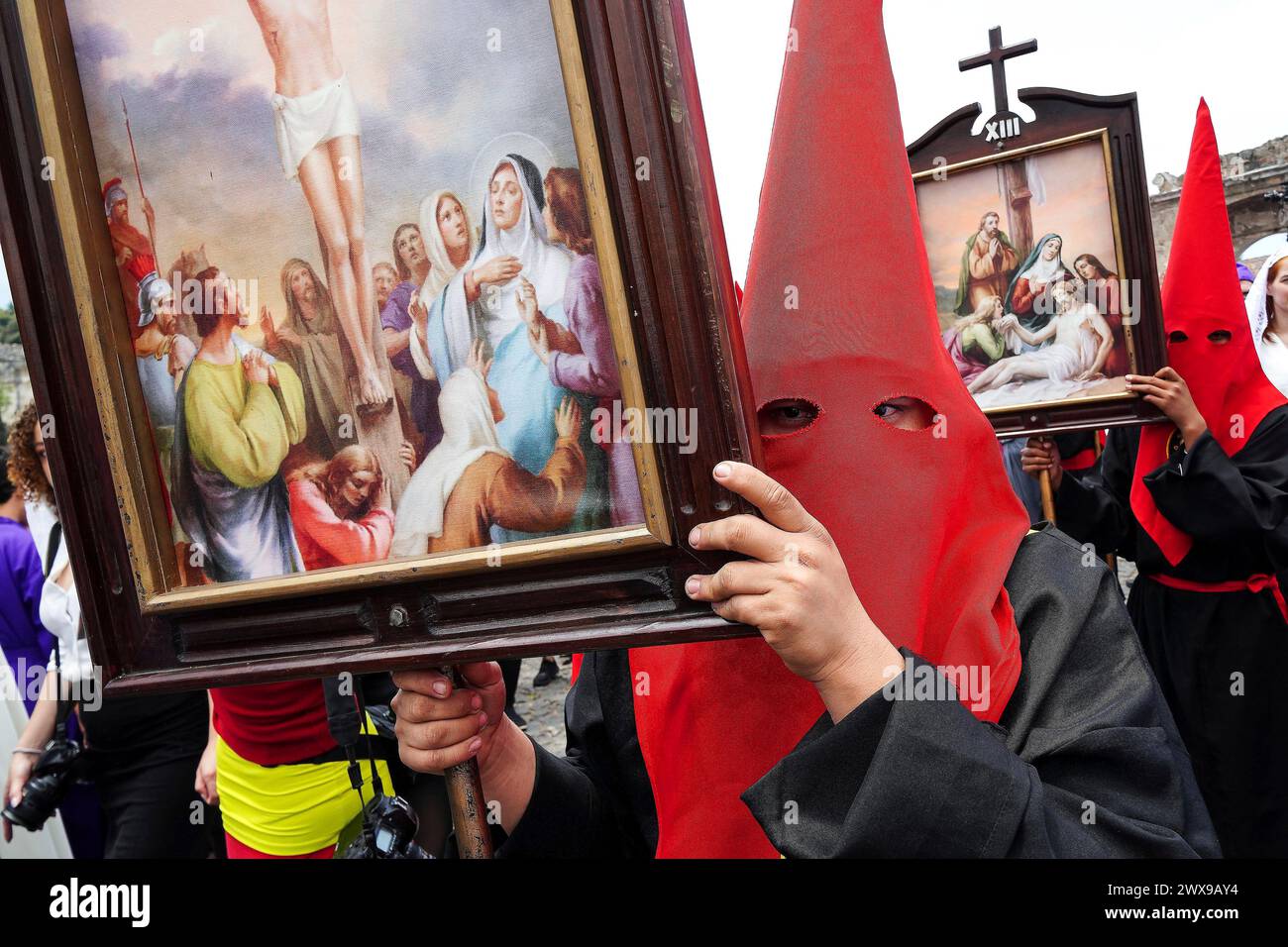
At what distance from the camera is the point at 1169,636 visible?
3.83 meters

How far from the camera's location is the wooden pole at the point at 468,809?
1.35 meters

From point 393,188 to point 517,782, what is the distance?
1.18 m

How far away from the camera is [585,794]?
1.89 metres

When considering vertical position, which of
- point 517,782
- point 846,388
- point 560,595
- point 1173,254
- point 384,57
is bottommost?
point 517,782

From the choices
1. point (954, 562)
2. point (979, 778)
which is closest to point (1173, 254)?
point (954, 562)

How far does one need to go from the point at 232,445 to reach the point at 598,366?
580 millimetres

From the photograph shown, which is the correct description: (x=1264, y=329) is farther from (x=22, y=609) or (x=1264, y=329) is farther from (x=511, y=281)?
(x=22, y=609)

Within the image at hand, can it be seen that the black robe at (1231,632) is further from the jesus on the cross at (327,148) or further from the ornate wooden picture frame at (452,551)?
the jesus on the cross at (327,148)

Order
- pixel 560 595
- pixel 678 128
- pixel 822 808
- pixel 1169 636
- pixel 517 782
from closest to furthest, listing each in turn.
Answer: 1. pixel 678 128
2. pixel 560 595
3. pixel 822 808
4. pixel 517 782
5. pixel 1169 636

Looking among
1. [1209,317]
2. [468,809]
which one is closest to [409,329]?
[468,809]

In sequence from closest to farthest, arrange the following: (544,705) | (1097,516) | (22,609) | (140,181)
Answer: (140,181) < (22,609) < (1097,516) < (544,705)

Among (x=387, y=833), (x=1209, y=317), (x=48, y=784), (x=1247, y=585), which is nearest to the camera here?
(x=387, y=833)

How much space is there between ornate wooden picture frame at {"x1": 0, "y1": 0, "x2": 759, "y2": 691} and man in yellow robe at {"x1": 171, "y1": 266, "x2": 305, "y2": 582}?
0.04 metres
